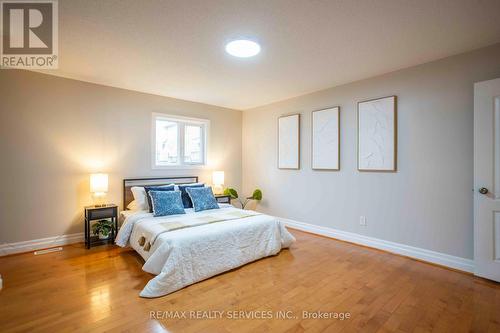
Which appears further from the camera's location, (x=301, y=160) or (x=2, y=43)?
(x=301, y=160)

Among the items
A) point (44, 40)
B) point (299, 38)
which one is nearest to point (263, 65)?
point (299, 38)

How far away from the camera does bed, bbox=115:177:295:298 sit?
2.46 metres

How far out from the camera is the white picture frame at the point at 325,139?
404cm

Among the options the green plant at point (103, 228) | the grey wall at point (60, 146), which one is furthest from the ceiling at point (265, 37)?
the green plant at point (103, 228)

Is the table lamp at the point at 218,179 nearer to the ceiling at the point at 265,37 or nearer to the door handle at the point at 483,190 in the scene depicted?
the ceiling at the point at 265,37

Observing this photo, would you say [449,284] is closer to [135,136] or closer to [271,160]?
[271,160]

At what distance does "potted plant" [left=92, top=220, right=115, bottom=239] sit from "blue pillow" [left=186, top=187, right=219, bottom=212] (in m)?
1.25

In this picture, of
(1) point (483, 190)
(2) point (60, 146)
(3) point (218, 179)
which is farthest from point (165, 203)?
(1) point (483, 190)

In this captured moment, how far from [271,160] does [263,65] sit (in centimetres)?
231

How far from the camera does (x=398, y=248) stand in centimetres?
337

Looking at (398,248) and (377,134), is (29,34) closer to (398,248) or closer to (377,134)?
(377,134)

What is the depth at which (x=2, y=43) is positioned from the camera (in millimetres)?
2693

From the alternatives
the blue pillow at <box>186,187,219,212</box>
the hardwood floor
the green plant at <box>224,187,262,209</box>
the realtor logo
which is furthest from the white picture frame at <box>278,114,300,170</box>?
the realtor logo

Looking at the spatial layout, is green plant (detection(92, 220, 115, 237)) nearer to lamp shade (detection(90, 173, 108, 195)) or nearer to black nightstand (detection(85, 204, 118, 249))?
black nightstand (detection(85, 204, 118, 249))
